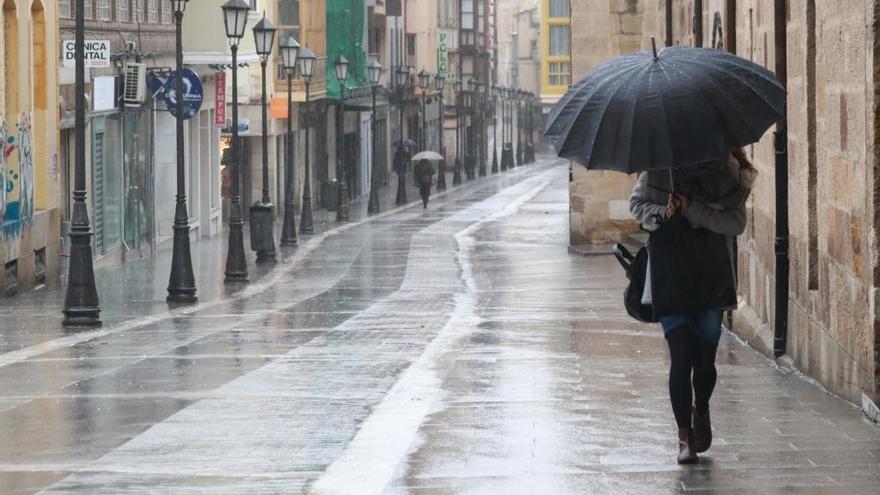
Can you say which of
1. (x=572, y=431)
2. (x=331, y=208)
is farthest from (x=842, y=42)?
(x=331, y=208)

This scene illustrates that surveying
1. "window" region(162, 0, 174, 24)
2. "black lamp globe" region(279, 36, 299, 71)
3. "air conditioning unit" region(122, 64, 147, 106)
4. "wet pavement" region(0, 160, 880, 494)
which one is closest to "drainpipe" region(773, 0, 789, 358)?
"wet pavement" region(0, 160, 880, 494)

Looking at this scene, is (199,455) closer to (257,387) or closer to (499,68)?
(257,387)

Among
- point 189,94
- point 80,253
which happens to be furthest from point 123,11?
point 80,253

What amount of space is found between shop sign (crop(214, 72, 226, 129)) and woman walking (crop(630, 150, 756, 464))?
37469mm

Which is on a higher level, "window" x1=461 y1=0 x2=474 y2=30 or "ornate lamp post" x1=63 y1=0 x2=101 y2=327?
"window" x1=461 y1=0 x2=474 y2=30

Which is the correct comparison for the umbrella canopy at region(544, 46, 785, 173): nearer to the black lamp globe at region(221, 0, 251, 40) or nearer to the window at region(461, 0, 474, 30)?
the black lamp globe at region(221, 0, 251, 40)

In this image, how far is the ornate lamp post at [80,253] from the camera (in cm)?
1964

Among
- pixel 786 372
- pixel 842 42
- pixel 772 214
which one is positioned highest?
pixel 842 42

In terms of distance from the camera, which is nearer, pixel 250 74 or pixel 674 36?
pixel 674 36

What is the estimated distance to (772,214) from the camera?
47.8 ft

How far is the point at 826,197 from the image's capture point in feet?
37.4

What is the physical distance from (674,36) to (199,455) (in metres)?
21.9

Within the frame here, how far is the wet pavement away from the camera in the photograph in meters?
8.23

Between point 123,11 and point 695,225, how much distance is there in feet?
94.2
